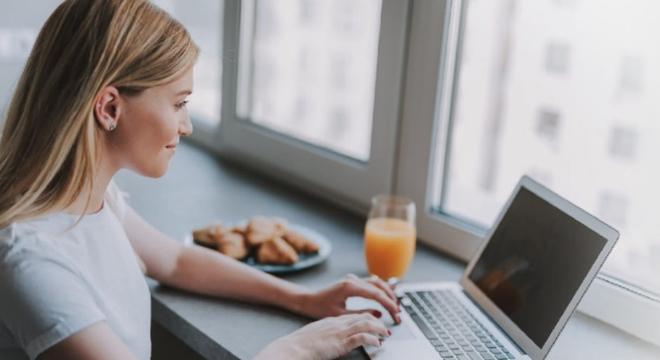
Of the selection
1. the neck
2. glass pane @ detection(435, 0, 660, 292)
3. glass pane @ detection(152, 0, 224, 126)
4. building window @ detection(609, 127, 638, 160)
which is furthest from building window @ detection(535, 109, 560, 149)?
glass pane @ detection(152, 0, 224, 126)

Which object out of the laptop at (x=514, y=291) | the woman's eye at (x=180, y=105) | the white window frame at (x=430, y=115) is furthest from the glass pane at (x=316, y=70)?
the woman's eye at (x=180, y=105)

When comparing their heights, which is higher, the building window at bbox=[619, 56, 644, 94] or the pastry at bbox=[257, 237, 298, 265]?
the building window at bbox=[619, 56, 644, 94]

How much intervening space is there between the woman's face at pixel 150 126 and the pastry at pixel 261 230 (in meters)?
0.35

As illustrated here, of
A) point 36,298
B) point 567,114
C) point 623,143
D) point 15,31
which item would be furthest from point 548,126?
point 15,31

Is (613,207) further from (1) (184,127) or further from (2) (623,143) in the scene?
(1) (184,127)

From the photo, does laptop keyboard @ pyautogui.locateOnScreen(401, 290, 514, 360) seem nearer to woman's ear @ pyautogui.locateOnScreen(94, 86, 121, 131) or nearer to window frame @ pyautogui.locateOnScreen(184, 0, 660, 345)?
window frame @ pyautogui.locateOnScreen(184, 0, 660, 345)

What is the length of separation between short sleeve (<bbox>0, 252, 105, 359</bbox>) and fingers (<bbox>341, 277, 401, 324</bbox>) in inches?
15.3

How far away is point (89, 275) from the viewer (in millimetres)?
1002

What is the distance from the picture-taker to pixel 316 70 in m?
1.86

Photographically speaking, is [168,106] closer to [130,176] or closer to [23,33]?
[130,176]

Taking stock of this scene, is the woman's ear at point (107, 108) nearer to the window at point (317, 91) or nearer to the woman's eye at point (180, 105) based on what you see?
the woman's eye at point (180, 105)

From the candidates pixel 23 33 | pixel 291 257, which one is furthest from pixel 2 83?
pixel 291 257

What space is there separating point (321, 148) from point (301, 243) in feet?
1.41

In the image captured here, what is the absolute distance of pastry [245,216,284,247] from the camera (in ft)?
4.53
